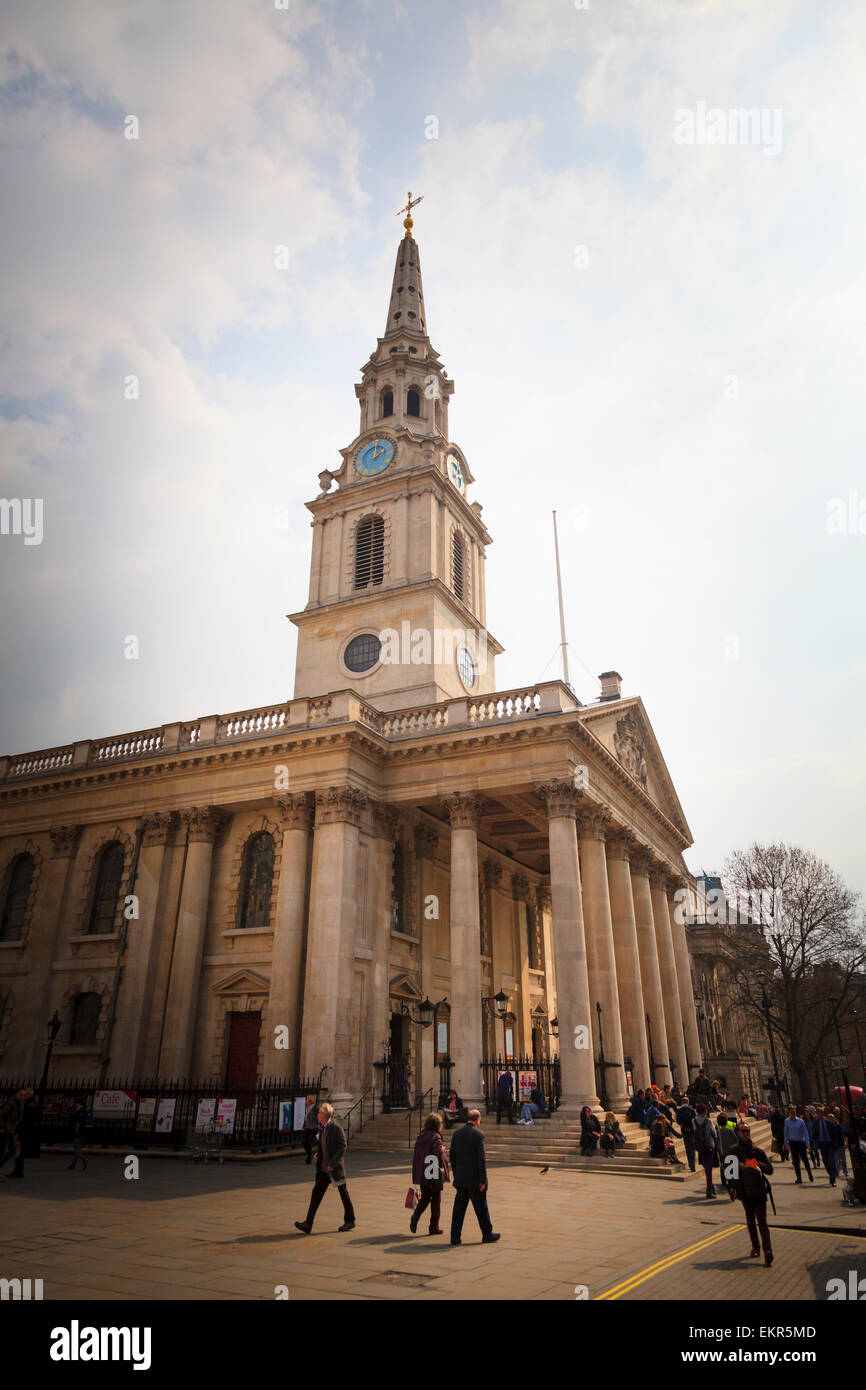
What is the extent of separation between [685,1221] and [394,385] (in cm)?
3970

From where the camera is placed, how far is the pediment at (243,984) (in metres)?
26.1

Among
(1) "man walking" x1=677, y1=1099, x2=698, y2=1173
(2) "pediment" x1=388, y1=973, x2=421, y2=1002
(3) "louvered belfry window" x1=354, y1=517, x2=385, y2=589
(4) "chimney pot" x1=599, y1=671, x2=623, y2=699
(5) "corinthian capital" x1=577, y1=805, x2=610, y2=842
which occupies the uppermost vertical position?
(3) "louvered belfry window" x1=354, y1=517, x2=385, y2=589

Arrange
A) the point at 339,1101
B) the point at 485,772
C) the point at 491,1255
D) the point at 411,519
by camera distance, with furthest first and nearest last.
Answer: the point at 411,519 → the point at 485,772 → the point at 339,1101 → the point at 491,1255

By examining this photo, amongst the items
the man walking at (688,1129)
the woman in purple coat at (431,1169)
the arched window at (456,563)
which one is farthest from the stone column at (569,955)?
the arched window at (456,563)

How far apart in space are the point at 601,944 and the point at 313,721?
11937 mm

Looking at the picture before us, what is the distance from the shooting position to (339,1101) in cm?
2283

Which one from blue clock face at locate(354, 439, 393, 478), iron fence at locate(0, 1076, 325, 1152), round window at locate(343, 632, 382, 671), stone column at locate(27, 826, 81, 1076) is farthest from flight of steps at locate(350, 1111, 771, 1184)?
blue clock face at locate(354, 439, 393, 478)

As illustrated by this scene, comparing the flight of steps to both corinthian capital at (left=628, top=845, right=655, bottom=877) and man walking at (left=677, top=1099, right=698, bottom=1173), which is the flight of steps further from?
corinthian capital at (left=628, top=845, right=655, bottom=877)

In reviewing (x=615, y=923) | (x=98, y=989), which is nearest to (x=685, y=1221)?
(x=615, y=923)

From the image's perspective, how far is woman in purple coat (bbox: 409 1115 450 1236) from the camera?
33.5ft

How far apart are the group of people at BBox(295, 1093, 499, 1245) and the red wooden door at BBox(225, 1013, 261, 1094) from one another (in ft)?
53.3

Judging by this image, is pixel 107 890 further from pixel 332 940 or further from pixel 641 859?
pixel 641 859
